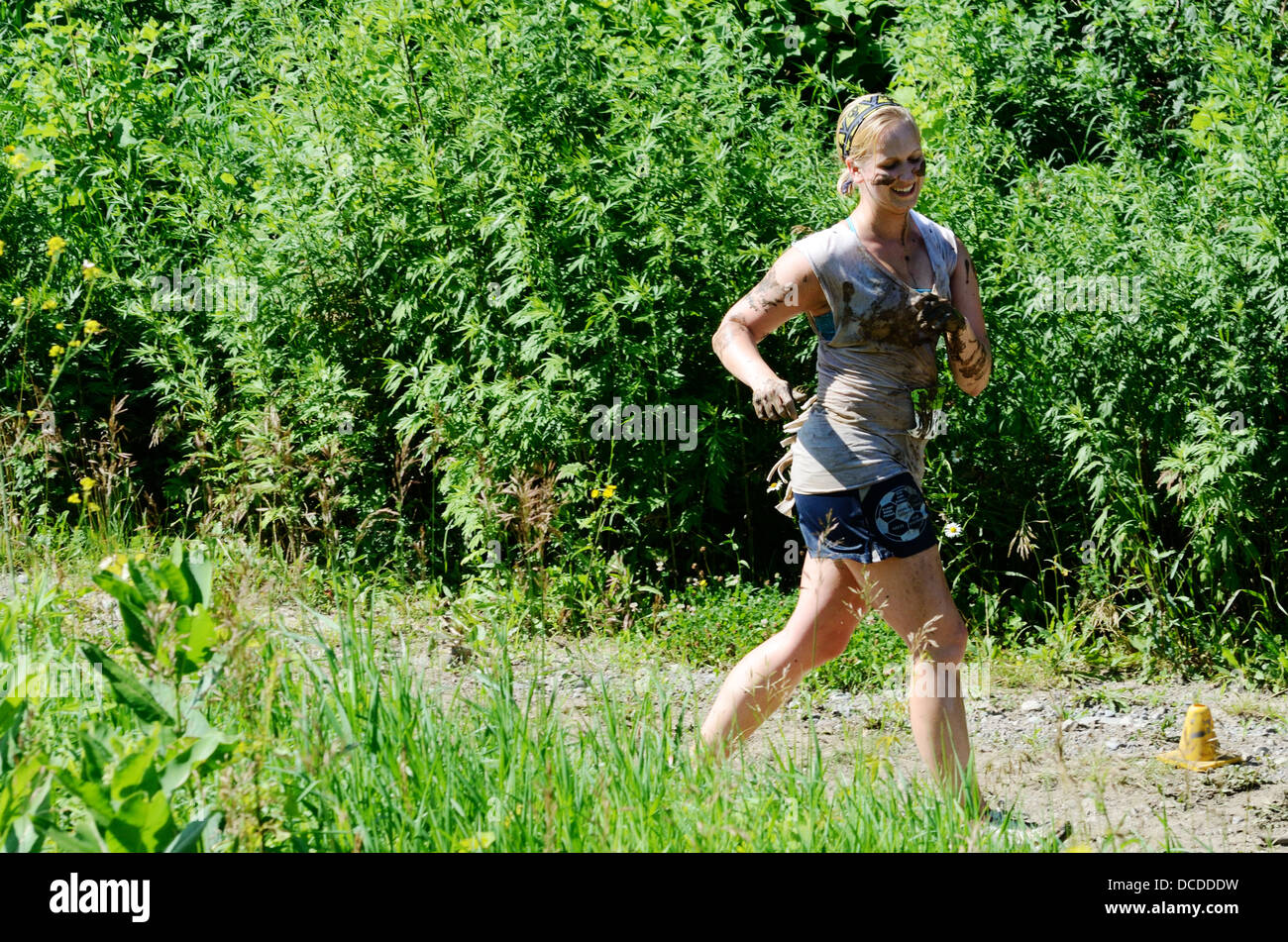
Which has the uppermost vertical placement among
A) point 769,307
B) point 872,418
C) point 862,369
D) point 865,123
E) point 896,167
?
point 865,123

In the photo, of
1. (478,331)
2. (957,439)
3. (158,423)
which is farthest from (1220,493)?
(158,423)

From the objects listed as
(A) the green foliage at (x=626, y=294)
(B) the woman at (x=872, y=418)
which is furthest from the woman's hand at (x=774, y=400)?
(A) the green foliage at (x=626, y=294)

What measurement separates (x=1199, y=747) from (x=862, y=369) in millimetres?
1830

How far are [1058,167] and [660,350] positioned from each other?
2.26 m

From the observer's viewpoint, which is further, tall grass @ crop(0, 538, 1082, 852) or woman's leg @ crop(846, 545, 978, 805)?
woman's leg @ crop(846, 545, 978, 805)

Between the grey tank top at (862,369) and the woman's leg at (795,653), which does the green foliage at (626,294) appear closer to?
the woman's leg at (795,653)

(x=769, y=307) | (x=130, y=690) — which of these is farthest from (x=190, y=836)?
(x=769, y=307)

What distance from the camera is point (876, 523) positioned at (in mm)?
3547

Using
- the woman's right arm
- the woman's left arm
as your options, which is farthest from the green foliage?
the woman's left arm

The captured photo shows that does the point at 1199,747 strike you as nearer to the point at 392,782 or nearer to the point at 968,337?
the point at 968,337

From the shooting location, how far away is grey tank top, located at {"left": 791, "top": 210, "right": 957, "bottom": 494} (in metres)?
3.60

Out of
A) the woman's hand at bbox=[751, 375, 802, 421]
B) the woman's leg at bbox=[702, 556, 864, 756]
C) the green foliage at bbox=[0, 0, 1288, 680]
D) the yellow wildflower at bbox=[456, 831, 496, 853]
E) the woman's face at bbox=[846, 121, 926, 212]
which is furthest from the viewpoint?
the green foliage at bbox=[0, 0, 1288, 680]

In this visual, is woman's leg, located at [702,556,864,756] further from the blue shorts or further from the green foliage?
the green foliage
